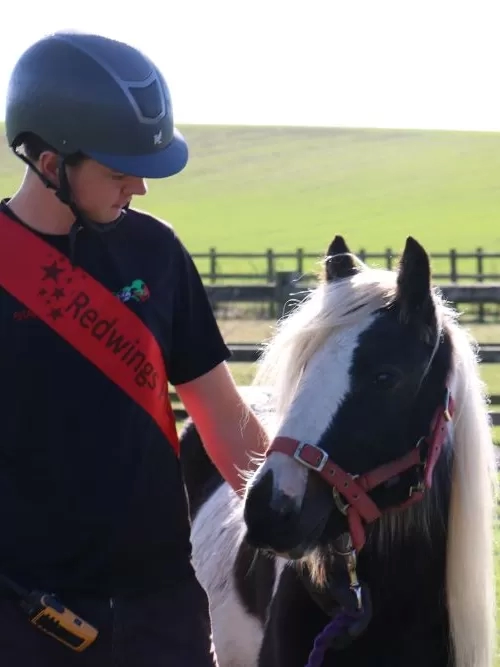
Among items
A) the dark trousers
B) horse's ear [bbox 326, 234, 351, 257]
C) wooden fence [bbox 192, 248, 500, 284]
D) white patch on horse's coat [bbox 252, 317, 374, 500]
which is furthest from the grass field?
the dark trousers

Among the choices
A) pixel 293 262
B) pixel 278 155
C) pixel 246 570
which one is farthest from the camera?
pixel 278 155

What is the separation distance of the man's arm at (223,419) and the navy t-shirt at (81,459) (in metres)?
0.22

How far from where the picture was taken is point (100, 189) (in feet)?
7.18

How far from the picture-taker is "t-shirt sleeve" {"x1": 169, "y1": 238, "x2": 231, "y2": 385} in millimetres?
2387

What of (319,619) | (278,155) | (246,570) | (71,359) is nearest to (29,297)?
(71,359)

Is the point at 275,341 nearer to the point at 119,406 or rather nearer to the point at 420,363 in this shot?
the point at 420,363

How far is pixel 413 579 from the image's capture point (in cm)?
278

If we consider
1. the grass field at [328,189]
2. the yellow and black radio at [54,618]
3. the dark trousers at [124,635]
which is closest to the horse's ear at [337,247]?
the dark trousers at [124,635]

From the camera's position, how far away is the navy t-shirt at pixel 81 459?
216 centimetres

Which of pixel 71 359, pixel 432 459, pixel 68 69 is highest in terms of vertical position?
pixel 68 69

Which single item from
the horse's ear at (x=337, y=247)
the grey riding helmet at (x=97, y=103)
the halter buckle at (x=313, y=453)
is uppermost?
the grey riding helmet at (x=97, y=103)

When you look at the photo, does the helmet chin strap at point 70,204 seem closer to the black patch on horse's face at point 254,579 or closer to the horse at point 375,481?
the horse at point 375,481

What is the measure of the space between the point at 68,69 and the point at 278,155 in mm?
52328

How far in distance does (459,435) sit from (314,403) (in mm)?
478
